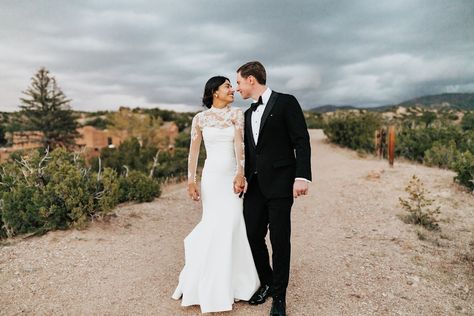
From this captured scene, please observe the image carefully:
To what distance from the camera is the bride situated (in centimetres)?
363

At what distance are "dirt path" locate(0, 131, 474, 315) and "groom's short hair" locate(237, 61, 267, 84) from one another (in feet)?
7.15

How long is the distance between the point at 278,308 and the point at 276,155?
1.38m

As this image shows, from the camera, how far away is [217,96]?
376 cm

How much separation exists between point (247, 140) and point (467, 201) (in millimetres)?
6237

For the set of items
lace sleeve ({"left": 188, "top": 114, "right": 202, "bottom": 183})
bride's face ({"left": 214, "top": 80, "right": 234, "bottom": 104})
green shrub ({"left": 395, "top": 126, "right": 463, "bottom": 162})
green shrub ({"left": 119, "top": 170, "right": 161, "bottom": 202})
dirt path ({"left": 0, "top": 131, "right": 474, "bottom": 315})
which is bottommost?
dirt path ({"left": 0, "top": 131, "right": 474, "bottom": 315})

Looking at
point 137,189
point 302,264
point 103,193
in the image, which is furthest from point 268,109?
point 137,189

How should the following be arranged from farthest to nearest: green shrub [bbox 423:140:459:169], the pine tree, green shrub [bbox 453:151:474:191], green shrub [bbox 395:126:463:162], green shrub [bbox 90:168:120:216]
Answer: the pine tree < green shrub [bbox 395:126:463:162] < green shrub [bbox 423:140:459:169] < green shrub [bbox 453:151:474:191] < green shrub [bbox 90:168:120:216]

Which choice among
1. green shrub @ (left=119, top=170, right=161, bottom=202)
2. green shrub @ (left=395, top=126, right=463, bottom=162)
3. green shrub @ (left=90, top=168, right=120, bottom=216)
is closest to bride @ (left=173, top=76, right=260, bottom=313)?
green shrub @ (left=90, top=168, right=120, bottom=216)

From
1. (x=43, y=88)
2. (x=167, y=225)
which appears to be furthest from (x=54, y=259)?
(x=43, y=88)

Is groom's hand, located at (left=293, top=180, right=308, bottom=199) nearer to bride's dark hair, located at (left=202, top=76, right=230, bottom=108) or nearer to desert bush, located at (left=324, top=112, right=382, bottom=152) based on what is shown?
bride's dark hair, located at (left=202, top=76, right=230, bottom=108)

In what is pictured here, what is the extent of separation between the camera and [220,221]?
370 centimetres

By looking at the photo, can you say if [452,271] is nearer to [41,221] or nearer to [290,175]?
[290,175]

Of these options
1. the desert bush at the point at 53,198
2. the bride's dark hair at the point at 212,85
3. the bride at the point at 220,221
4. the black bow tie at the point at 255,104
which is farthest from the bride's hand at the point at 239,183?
the desert bush at the point at 53,198

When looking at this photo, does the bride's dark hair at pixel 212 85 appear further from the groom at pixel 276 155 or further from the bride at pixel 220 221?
the groom at pixel 276 155
